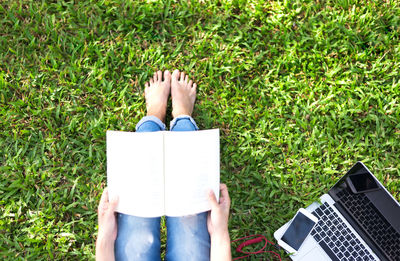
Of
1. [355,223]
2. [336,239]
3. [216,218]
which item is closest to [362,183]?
[355,223]

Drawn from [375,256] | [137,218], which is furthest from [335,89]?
[137,218]

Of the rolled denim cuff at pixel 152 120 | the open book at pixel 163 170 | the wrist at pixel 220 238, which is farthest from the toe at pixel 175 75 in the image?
the wrist at pixel 220 238

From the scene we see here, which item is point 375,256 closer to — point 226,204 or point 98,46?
point 226,204

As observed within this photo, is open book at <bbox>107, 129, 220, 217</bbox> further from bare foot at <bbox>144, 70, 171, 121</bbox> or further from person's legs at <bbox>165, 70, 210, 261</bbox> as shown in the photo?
bare foot at <bbox>144, 70, 171, 121</bbox>

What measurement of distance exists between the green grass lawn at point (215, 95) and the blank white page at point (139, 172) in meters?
0.44

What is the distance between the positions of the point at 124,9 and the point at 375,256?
2.49 metres

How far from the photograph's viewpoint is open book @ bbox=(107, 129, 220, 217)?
177 cm

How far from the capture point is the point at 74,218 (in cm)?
216

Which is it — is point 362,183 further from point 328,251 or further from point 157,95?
point 157,95

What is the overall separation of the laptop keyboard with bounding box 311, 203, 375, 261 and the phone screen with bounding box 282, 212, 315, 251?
0.06 m

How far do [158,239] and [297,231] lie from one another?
942mm

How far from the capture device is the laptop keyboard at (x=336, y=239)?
79.0 inches

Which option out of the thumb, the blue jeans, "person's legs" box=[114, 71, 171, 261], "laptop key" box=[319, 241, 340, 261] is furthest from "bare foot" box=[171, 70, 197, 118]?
"laptop key" box=[319, 241, 340, 261]

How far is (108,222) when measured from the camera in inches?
70.9
